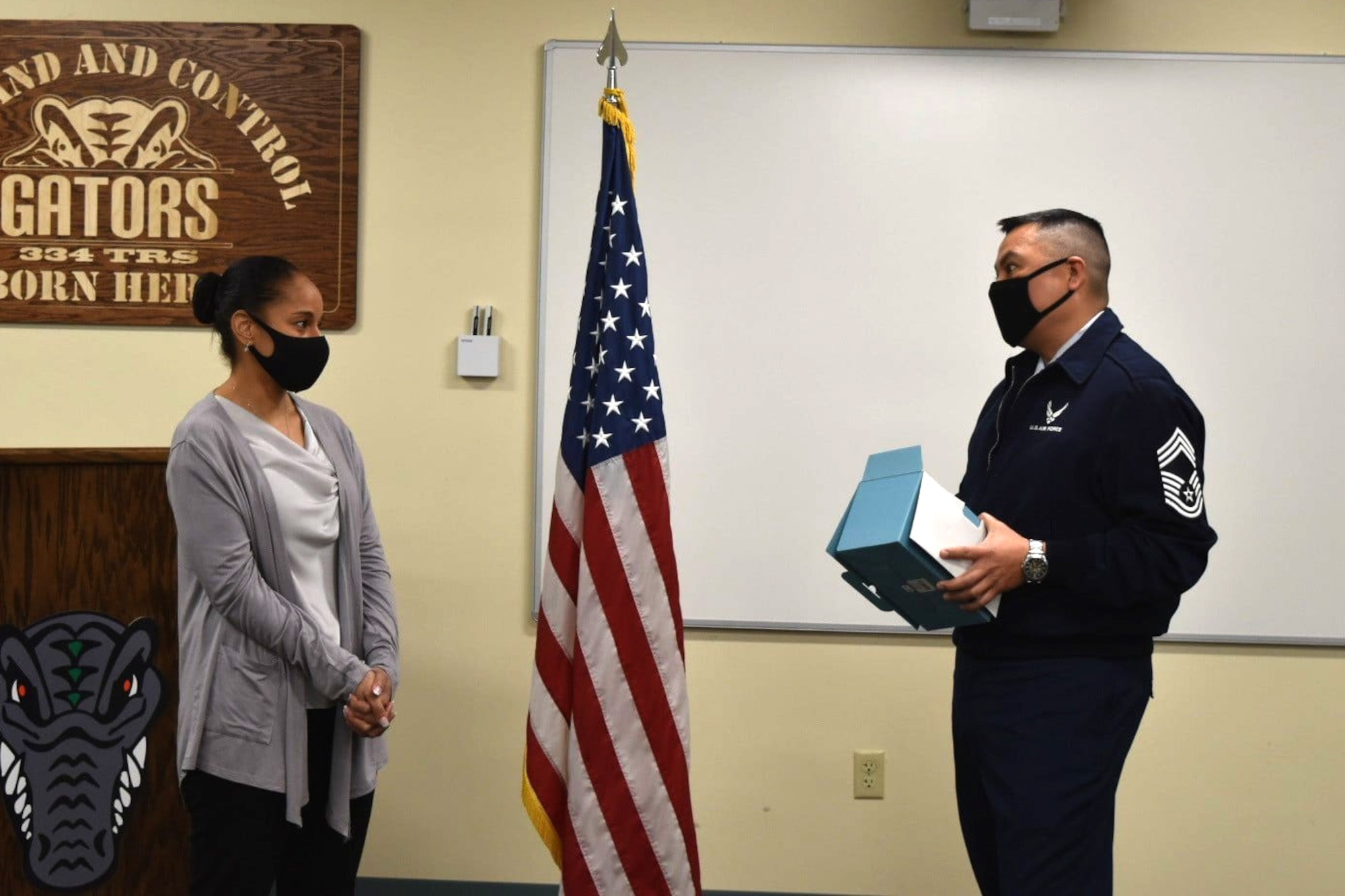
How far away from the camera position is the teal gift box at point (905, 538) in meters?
1.87

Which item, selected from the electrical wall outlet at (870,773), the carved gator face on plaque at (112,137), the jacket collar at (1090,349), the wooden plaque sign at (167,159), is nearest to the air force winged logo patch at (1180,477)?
the jacket collar at (1090,349)

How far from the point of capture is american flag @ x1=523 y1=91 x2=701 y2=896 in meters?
2.26

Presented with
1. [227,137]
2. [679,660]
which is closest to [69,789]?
[679,660]

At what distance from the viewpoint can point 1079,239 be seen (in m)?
2.07

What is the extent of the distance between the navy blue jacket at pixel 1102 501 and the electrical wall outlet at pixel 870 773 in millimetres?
1084

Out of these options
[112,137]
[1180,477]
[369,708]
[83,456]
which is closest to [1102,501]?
[1180,477]

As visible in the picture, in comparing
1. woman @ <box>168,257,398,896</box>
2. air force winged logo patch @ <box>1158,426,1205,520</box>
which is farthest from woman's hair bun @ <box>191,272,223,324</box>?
air force winged logo patch @ <box>1158,426,1205,520</box>

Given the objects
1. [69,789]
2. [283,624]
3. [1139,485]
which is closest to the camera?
[1139,485]

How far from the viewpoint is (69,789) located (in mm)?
2508

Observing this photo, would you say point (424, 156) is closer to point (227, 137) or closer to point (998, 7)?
point (227, 137)

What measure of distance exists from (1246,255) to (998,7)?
2.94ft

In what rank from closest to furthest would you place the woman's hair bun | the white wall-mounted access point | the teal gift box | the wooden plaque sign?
the teal gift box
the woman's hair bun
the white wall-mounted access point
the wooden plaque sign

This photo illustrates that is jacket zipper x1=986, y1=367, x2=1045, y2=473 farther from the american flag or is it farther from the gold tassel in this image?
the gold tassel

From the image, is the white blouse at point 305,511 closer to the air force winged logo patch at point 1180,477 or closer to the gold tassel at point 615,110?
the gold tassel at point 615,110
